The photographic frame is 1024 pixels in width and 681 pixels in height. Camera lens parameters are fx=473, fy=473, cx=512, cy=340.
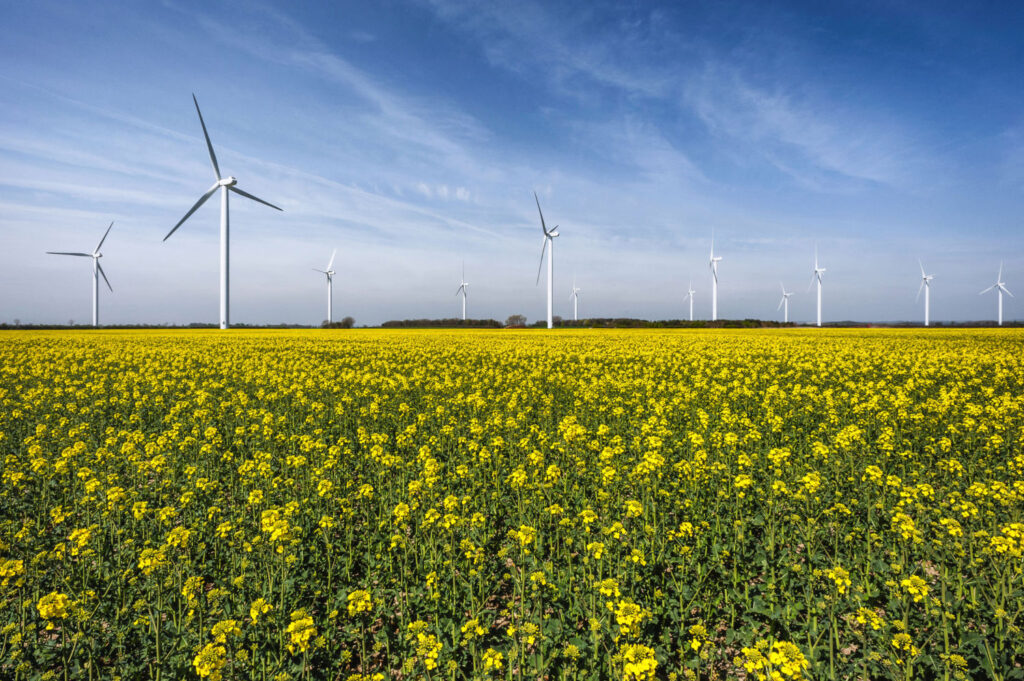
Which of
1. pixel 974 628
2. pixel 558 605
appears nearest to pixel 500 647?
pixel 558 605

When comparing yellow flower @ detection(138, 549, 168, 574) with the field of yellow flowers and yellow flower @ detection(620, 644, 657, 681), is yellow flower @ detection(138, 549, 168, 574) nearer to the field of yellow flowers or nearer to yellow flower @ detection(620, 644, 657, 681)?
the field of yellow flowers

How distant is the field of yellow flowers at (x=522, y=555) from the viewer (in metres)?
4.35

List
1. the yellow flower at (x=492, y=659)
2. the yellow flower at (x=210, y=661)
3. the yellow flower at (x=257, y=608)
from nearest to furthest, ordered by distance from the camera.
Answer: the yellow flower at (x=210, y=661) < the yellow flower at (x=492, y=659) < the yellow flower at (x=257, y=608)

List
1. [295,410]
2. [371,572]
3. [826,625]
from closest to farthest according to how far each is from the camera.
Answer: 1. [826,625]
2. [371,572]
3. [295,410]

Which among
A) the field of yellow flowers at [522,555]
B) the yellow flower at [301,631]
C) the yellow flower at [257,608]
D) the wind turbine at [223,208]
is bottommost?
the field of yellow flowers at [522,555]

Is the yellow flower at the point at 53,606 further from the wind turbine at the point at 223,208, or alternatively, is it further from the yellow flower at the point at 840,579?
the wind turbine at the point at 223,208

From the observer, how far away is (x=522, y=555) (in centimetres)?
527

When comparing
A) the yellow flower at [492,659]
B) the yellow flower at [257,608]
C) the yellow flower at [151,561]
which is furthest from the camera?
the yellow flower at [151,561]

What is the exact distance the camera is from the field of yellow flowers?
435 cm

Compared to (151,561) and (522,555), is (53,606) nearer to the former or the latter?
(151,561)

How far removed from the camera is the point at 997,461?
9.66m

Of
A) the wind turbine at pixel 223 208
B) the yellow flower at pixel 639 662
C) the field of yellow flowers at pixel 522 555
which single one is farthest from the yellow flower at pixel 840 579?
the wind turbine at pixel 223 208

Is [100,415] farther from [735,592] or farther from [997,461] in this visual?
[997,461]

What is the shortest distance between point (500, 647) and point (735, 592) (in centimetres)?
263
